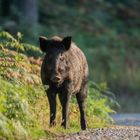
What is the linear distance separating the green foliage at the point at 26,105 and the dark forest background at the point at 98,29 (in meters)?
10.4

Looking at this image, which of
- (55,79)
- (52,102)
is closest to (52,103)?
(52,102)

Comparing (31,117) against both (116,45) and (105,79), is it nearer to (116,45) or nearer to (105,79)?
(105,79)

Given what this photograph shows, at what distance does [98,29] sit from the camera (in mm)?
37500

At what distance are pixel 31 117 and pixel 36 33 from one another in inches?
709

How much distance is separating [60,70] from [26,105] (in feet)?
4.81

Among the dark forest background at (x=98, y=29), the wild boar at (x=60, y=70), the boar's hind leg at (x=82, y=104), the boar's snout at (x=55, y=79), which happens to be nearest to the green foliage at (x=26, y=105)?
the boar's hind leg at (x=82, y=104)

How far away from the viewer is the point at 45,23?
36.5 m

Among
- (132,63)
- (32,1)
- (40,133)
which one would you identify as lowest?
(40,133)

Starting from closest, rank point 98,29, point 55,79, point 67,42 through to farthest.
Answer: point 55,79
point 67,42
point 98,29

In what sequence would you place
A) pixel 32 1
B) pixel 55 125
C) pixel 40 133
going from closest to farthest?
pixel 40 133, pixel 55 125, pixel 32 1

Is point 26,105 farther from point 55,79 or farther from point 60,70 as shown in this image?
point 60,70

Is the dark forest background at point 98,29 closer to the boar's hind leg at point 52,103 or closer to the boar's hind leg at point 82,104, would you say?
the boar's hind leg at point 82,104

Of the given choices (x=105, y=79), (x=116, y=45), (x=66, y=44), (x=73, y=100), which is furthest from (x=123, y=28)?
(x=66, y=44)

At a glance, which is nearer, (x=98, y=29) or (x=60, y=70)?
(x=60, y=70)
